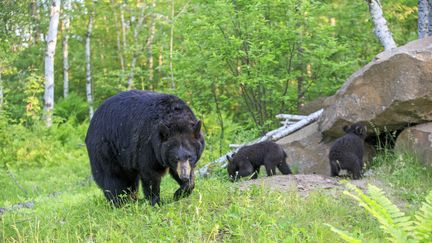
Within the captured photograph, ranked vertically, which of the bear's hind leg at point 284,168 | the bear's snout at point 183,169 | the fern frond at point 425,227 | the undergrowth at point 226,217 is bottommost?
the bear's hind leg at point 284,168

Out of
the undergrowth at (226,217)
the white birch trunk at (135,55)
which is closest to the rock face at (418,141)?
the undergrowth at (226,217)

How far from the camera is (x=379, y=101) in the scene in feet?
31.6

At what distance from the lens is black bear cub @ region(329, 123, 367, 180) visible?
9.07 m

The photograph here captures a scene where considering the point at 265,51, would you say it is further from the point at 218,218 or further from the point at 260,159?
the point at 218,218

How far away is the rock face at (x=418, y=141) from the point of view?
29.2 ft

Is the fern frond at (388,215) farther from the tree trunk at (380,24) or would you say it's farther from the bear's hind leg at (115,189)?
the tree trunk at (380,24)

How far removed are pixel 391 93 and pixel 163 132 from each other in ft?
15.4

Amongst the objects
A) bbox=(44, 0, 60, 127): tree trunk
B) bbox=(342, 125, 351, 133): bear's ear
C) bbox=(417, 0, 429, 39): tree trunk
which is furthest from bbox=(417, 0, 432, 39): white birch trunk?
bbox=(44, 0, 60, 127): tree trunk

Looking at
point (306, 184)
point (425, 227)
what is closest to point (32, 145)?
point (306, 184)

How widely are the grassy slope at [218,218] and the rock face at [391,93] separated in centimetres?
138

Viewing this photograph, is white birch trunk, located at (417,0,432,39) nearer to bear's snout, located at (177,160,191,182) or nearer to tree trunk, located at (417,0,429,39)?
tree trunk, located at (417,0,429,39)

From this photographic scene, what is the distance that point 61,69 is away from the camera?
26.9m

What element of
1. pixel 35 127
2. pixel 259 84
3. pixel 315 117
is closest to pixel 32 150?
pixel 35 127

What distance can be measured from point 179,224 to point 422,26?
796 centimetres
